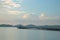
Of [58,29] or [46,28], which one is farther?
[46,28]

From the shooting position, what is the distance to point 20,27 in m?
19.3

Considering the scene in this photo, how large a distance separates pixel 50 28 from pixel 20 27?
15.4 ft

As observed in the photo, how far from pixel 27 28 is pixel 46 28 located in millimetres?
3283

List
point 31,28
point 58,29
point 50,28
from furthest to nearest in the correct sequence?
point 31,28 < point 50,28 < point 58,29

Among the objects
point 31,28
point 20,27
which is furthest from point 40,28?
point 20,27

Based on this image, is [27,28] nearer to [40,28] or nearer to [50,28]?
[40,28]

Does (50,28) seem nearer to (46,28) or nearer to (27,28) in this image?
(46,28)

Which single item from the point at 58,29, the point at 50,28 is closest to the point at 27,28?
the point at 50,28

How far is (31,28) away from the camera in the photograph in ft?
61.9

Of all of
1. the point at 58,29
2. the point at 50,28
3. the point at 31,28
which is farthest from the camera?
the point at 31,28

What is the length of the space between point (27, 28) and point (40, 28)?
266cm

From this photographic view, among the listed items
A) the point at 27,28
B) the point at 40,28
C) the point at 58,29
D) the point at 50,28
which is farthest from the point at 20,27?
the point at 58,29

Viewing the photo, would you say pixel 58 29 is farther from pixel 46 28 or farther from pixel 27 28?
pixel 27 28

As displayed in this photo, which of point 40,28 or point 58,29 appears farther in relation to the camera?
point 40,28
